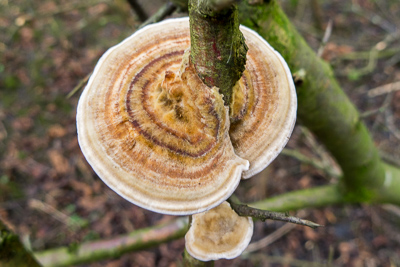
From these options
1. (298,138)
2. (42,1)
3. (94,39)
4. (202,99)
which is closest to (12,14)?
(42,1)

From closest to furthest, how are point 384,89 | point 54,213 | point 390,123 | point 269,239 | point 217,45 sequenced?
point 217,45 → point 269,239 → point 54,213 → point 390,123 → point 384,89

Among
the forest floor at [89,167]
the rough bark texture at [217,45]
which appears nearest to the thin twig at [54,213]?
the forest floor at [89,167]

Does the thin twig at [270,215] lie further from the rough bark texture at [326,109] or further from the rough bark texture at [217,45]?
the rough bark texture at [326,109]

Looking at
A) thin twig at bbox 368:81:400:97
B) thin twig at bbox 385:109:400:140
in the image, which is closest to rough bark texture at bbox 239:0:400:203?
thin twig at bbox 385:109:400:140

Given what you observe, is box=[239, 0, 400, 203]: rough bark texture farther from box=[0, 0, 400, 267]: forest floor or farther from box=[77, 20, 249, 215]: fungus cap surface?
box=[0, 0, 400, 267]: forest floor

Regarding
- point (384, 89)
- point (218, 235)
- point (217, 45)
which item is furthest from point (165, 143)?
point (384, 89)

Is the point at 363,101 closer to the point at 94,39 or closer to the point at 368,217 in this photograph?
the point at 368,217

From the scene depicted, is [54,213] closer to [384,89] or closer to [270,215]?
[270,215]
